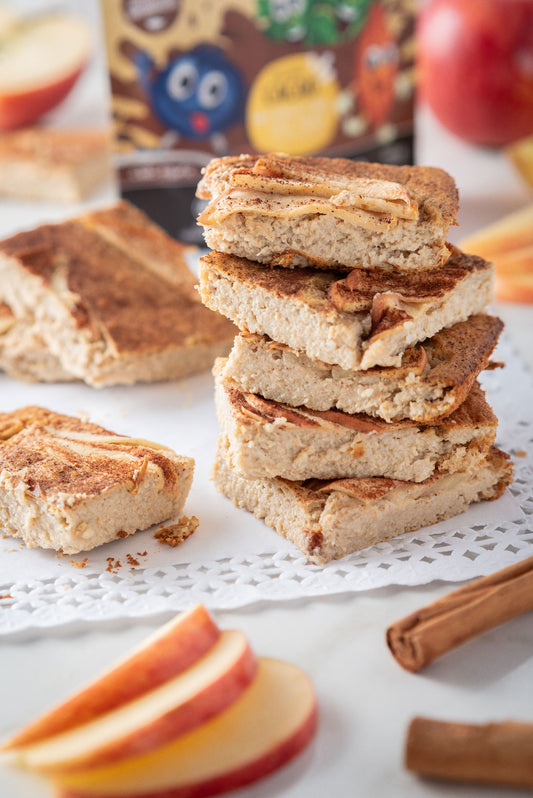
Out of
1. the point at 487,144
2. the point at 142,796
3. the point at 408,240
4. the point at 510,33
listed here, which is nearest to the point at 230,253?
the point at 408,240

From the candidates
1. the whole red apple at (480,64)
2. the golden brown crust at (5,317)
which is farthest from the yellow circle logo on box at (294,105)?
the golden brown crust at (5,317)

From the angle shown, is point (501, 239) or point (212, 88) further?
point (212, 88)

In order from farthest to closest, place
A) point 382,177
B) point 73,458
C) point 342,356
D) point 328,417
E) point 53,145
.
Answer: point 53,145, point 382,177, point 73,458, point 328,417, point 342,356

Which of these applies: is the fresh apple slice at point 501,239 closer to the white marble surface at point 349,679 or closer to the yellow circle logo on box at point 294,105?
the yellow circle logo on box at point 294,105

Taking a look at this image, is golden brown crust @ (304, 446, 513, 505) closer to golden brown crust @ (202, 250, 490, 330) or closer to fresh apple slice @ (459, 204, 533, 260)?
golden brown crust @ (202, 250, 490, 330)

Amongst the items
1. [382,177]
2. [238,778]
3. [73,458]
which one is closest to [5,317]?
[73,458]

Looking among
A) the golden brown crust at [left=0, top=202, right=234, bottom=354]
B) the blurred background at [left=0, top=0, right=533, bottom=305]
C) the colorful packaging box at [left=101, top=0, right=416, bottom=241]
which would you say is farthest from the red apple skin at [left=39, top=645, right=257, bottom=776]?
the colorful packaging box at [left=101, top=0, right=416, bottom=241]

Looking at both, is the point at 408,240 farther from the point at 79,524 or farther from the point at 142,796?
the point at 142,796

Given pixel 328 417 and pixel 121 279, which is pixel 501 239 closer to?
pixel 121 279
